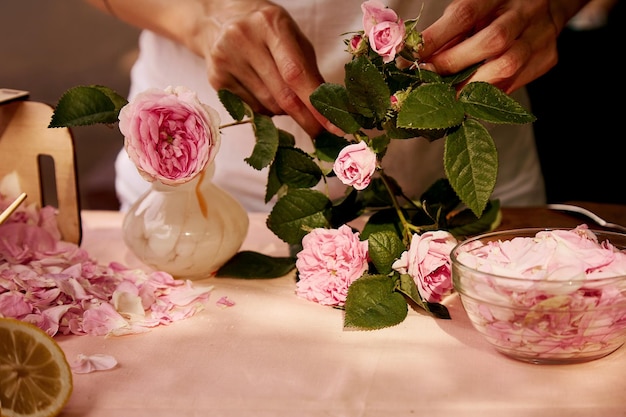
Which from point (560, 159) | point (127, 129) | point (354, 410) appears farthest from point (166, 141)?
point (560, 159)

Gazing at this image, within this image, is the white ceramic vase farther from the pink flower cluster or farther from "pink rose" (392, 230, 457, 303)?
"pink rose" (392, 230, 457, 303)

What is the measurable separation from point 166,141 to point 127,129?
0.14 feet

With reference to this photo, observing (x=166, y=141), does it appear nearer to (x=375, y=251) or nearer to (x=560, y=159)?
(x=375, y=251)

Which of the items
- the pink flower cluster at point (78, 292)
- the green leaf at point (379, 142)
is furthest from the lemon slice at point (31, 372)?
the green leaf at point (379, 142)

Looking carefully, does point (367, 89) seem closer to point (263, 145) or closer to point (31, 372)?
point (263, 145)

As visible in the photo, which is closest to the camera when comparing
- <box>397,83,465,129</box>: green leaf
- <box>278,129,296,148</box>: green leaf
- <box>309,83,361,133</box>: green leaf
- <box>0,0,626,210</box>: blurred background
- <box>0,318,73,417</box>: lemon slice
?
<box>0,318,73,417</box>: lemon slice

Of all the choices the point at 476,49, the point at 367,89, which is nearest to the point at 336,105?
the point at 367,89

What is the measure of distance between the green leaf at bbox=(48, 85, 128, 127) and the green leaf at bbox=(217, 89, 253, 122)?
12 cm

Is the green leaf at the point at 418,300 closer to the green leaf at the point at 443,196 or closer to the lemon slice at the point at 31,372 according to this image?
the green leaf at the point at 443,196

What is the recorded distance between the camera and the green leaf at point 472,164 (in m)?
0.80

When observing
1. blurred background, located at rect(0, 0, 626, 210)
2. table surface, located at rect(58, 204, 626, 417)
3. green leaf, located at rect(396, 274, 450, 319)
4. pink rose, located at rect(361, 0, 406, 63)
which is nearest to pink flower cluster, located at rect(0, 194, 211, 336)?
table surface, located at rect(58, 204, 626, 417)

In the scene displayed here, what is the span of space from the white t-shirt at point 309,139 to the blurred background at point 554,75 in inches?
28.4

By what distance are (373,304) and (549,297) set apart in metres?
0.21

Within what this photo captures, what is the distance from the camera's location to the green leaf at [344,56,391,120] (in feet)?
2.72
